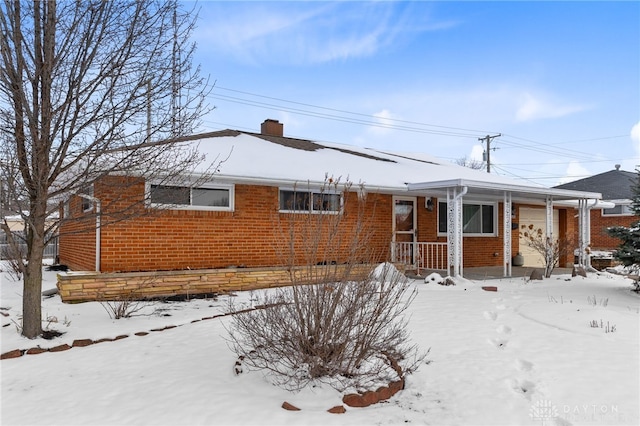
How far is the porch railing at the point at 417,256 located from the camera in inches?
453

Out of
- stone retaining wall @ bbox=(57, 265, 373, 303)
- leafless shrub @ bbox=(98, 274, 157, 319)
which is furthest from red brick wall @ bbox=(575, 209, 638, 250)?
leafless shrub @ bbox=(98, 274, 157, 319)

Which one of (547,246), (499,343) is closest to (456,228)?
(547,246)

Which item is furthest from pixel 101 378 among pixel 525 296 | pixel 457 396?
pixel 525 296

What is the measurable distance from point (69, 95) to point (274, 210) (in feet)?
17.9

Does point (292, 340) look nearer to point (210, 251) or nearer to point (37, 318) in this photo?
point (37, 318)

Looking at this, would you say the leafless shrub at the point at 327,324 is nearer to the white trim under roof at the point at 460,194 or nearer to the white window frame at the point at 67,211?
the white window frame at the point at 67,211

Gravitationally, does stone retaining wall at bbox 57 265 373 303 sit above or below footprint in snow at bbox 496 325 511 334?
above

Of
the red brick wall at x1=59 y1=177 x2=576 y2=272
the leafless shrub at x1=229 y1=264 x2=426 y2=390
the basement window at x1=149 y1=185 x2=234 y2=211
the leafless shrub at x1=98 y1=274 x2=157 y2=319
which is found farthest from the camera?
the basement window at x1=149 y1=185 x2=234 y2=211

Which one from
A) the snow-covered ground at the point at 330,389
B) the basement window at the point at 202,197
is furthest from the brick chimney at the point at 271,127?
the snow-covered ground at the point at 330,389

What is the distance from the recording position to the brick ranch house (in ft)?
27.2

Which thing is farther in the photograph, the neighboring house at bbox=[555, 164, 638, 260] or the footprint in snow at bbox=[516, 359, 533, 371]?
the neighboring house at bbox=[555, 164, 638, 260]

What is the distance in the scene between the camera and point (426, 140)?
147ft

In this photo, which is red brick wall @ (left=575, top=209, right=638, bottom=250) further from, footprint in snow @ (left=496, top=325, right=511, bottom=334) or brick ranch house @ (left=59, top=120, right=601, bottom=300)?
footprint in snow @ (left=496, top=325, right=511, bottom=334)

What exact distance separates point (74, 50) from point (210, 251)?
494cm
